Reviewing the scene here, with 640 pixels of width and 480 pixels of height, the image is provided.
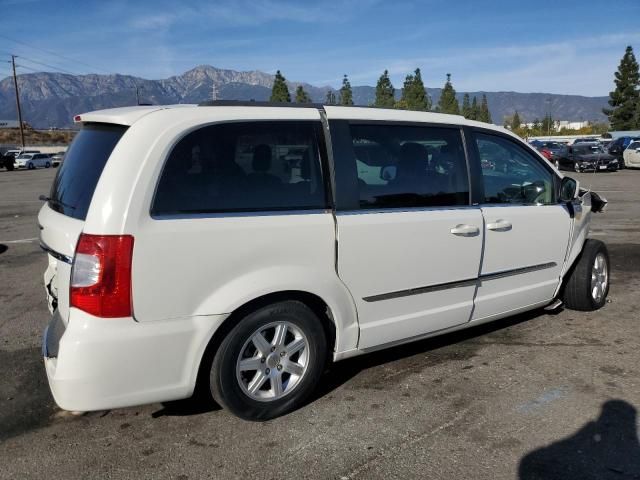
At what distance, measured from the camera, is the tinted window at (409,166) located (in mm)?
3389

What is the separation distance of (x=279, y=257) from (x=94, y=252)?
925mm

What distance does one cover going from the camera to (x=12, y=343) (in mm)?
4434

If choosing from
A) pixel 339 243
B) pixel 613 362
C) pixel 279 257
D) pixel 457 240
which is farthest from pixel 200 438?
pixel 613 362

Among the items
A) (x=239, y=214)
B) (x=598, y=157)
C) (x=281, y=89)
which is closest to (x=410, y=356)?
(x=239, y=214)

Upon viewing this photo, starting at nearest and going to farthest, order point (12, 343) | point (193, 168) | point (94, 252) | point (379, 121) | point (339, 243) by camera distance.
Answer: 1. point (94, 252)
2. point (193, 168)
3. point (339, 243)
4. point (379, 121)
5. point (12, 343)

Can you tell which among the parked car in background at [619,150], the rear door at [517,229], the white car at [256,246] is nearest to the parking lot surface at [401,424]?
the white car at [256,246]

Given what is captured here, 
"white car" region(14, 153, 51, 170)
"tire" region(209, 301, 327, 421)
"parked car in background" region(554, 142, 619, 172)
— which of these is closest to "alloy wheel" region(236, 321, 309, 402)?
"tire" region(209, 301, 327, 421)

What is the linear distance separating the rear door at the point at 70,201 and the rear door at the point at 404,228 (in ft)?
4.26

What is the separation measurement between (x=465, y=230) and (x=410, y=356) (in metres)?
1.05

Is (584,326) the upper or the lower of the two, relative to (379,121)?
lower

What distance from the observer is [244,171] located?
9.86ft

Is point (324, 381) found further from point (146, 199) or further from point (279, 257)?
point (146, 199)

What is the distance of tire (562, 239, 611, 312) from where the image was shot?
4.87 metres

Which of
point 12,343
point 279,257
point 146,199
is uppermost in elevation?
point 146,199
